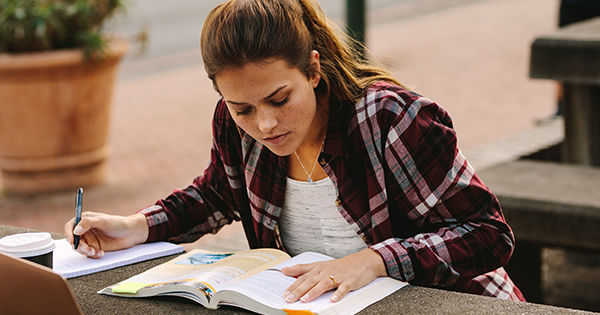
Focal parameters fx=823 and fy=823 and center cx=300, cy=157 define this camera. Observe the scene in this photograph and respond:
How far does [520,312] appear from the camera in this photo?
1622 millimetres

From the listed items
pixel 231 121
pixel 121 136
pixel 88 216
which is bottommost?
pixel 121 136

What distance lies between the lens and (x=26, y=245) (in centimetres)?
180

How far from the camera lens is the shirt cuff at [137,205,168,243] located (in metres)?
2.21

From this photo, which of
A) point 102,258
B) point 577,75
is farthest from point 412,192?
point 577,75

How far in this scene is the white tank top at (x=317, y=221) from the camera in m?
2.14

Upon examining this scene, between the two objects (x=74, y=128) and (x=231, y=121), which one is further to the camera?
(x=74, y=128)

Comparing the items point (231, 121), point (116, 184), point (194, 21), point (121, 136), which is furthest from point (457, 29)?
point (231, 121)

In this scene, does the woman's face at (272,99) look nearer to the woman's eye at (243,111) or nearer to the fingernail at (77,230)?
the woman's eye at (243,111)

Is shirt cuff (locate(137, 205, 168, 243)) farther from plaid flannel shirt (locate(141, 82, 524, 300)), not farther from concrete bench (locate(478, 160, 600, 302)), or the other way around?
concrete bench (locate(478, 160, 600, 302))

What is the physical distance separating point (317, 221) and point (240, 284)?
490 millimetres

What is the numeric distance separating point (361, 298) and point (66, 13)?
13.0 ft

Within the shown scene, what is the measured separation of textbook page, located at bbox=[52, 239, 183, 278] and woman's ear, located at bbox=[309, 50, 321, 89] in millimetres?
568

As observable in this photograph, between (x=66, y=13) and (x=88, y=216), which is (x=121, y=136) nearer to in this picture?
(x=66, y=13)

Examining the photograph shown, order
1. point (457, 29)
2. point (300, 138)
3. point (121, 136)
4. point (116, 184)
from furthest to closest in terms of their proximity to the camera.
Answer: point (457, 29)
point (121, 136)
point (116, 184)
point (300, 138)
